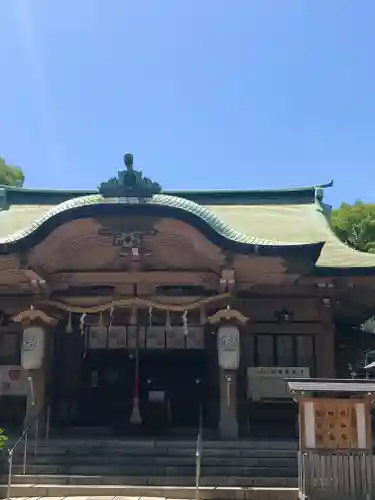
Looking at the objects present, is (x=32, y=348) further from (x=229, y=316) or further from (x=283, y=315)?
(x=283, y=315)

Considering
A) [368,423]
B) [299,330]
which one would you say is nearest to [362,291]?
[299,330]

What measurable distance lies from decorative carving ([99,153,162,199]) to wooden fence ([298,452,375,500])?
240 inches

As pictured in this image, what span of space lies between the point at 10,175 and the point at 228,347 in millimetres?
24504

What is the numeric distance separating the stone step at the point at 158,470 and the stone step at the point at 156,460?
0.12 m

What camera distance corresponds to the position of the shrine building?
1201 centimetres

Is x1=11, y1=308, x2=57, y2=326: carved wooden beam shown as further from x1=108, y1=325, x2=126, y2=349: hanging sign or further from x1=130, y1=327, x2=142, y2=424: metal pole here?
x1=130, y1=327, x2=142, y2=424: metal pole

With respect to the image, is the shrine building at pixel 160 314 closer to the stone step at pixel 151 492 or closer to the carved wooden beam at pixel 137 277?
the carved wooden beam at pixel 137 277

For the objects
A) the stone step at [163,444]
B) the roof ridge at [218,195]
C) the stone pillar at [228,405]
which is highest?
the roof ridge at [218,195]

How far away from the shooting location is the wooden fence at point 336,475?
839 cm

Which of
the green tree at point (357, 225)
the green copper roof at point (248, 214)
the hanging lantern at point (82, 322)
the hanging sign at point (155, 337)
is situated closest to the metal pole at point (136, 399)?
the hanging sign at point (155, 337)

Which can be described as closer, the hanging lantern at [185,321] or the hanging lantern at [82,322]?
the hanging lantern at [185,321]

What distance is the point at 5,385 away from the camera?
13547 millimetres

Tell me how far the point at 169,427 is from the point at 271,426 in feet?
7.77

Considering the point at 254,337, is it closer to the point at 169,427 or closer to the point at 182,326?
the point at 182,326
